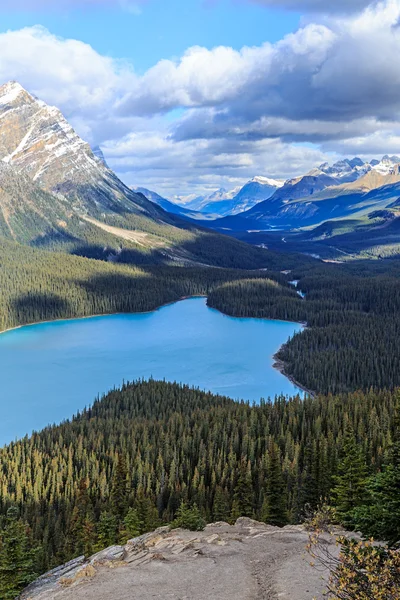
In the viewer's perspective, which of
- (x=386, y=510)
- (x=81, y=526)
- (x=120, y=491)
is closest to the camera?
(x=386, y=510)

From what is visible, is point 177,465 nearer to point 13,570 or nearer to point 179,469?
point 179,469

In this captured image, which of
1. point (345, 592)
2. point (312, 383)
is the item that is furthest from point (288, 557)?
point (312, 383)

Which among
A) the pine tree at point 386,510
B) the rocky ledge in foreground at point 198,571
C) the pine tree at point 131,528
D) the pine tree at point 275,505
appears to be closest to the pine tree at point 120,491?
the pine tree at point 131,528

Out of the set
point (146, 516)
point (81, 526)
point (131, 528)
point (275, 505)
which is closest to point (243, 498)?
point (275, 505)

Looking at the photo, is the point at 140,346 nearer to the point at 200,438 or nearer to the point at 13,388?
the point at 13,388

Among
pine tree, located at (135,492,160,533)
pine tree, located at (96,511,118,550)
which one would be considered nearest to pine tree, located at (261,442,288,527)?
pine tree, located at (135,492,160,533)

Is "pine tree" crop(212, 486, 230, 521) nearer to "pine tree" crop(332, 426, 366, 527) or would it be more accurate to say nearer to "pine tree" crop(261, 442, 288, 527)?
"pine tree" crop(261, 442, 288, 527)
